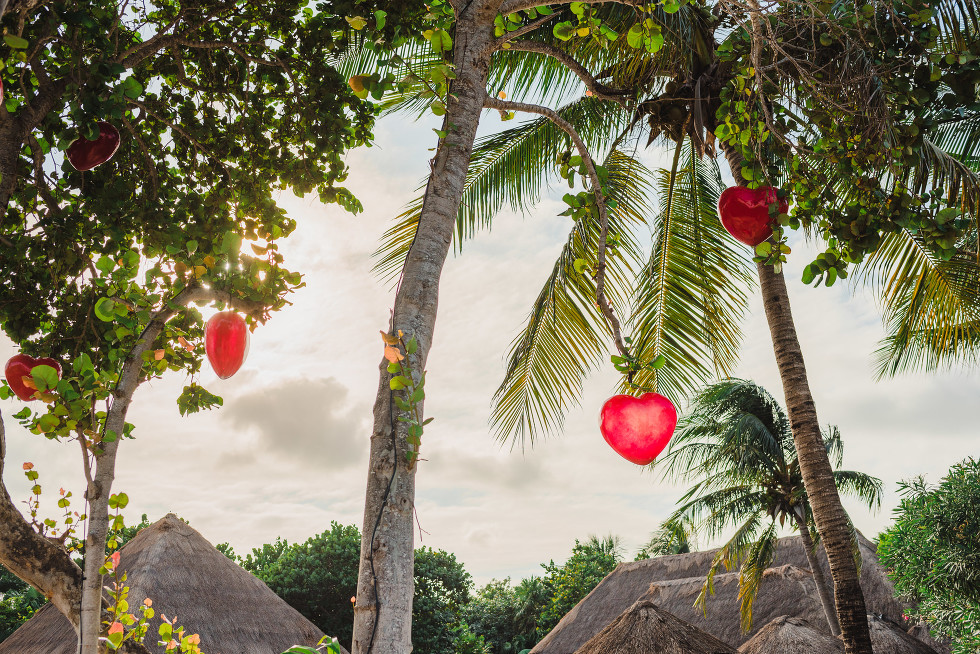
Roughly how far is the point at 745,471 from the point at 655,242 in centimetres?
630

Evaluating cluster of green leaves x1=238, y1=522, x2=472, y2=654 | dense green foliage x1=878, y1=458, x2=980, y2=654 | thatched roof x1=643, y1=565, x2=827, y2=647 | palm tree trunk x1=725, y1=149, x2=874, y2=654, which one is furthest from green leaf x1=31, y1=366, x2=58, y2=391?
cluster of green leaves x1=238, y1=522, x2=472, y2=654

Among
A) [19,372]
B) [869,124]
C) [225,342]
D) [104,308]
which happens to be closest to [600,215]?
[869,124]

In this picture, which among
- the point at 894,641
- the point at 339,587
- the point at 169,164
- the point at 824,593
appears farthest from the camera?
the point at 339,587

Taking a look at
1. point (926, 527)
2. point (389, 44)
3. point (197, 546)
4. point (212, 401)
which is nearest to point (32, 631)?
point (197, 546)

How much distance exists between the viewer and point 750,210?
9.57 ft

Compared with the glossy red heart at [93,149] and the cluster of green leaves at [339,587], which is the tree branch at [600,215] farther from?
the cluster of green leaves at [339,587]

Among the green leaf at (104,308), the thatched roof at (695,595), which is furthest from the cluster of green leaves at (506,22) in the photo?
the thatched roof at (695,595)

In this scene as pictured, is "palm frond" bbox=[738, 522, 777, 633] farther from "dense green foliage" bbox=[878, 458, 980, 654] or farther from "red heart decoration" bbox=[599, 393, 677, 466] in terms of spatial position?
A: "red heart decoration" bbox=[599, 393, 677, 466]

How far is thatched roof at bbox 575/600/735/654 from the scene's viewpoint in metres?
7.90

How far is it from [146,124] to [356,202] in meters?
1.43

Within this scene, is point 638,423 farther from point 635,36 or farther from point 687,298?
point 687,298

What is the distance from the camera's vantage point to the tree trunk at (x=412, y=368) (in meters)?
1.57

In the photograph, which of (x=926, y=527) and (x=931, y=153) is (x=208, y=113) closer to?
(x=931, y=153)

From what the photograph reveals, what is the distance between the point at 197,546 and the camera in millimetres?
10055
